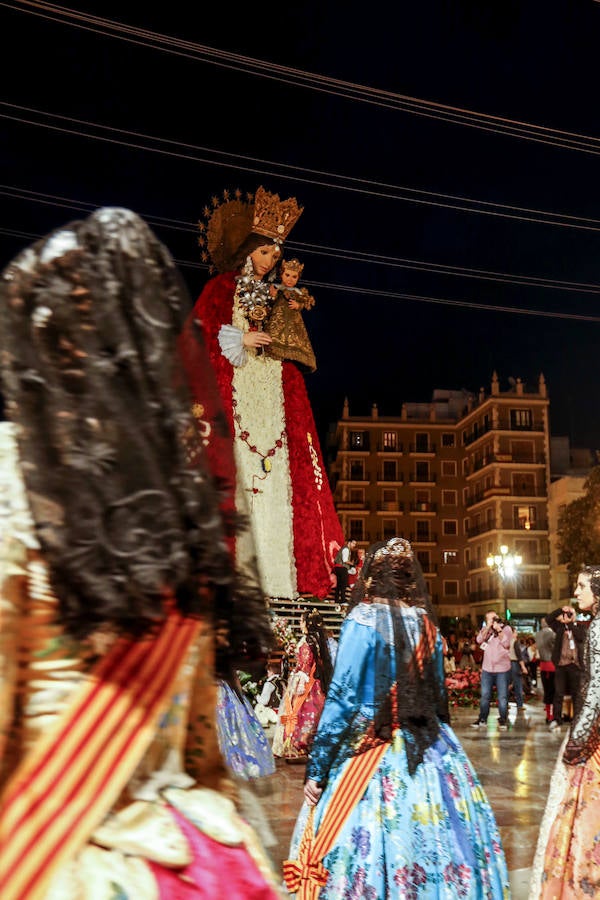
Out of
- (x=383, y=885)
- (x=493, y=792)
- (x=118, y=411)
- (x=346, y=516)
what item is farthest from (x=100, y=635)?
(x=346, y=516)

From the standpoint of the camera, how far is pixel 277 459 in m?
13.0

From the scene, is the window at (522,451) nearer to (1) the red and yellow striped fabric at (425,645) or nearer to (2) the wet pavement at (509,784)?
(2) the wet pavement at (509,784)

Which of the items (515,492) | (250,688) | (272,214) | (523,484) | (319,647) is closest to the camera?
(319,647)

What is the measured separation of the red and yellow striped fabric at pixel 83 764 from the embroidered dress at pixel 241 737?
6414 millimetres

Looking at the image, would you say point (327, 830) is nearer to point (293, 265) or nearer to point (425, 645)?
point (425, 645)

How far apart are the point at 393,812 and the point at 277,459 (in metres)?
9.30

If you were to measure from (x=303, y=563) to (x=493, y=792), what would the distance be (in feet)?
16.2

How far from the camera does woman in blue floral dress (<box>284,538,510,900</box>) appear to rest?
3.74 metres

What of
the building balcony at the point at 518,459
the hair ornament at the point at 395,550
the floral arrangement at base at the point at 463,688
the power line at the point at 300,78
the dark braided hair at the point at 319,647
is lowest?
the floral arrangement at base at the point at 463,688

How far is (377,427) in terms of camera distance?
236 ft

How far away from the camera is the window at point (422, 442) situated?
7175cm

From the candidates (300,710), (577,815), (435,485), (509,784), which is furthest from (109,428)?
(435,485)

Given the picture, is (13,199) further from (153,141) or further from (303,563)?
(303,563)

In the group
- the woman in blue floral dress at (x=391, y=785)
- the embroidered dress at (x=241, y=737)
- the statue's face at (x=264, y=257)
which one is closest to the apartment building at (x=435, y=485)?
the statue's face at (x=264, y=257)
